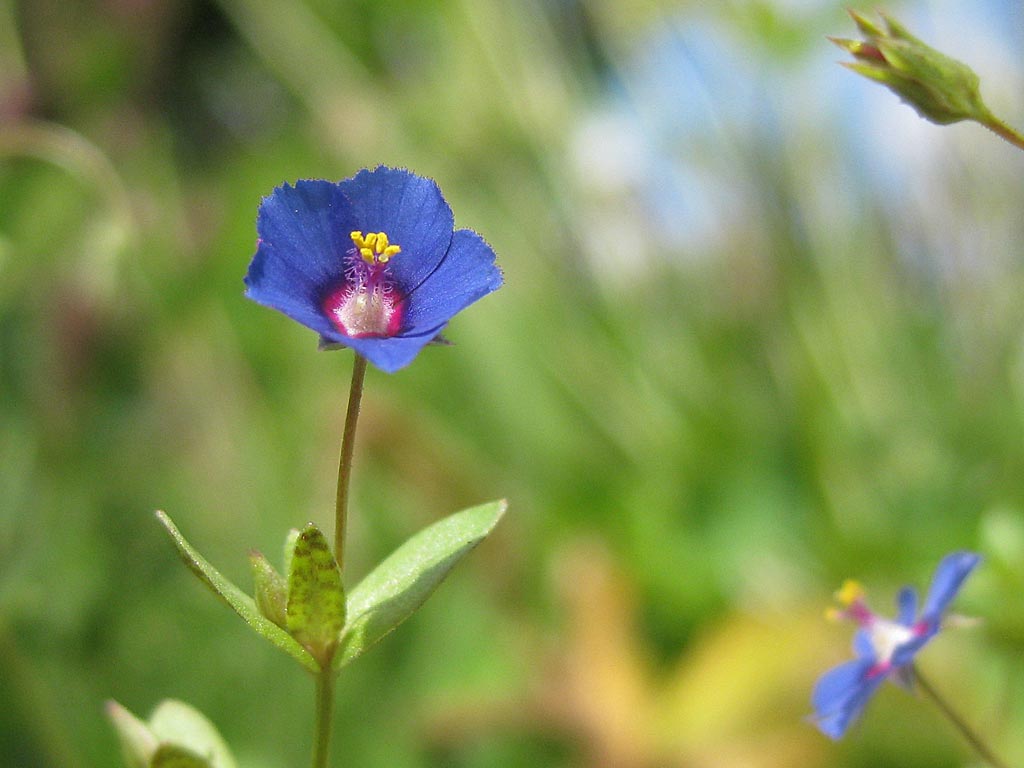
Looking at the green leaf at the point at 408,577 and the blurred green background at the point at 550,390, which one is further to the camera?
the blurred green background at the point at 550,390

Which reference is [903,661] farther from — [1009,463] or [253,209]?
[253,209]

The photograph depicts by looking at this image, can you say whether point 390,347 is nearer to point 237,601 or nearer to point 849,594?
point 237,601

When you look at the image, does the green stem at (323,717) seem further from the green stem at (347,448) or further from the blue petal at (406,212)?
the blue petal at (406,212)

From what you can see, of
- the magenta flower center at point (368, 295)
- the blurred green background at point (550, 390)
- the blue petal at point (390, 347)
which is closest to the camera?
the blue petal at point (390, 347)

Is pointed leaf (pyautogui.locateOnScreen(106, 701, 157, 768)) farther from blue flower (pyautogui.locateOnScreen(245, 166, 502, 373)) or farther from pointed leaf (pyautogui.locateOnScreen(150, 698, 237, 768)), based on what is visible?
blue flower (pyautogui.locateOnScreen(245, 166, 502, 373))

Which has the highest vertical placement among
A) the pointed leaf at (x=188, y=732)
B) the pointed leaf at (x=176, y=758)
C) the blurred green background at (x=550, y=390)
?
the blurred green background at (x=550, y=390)

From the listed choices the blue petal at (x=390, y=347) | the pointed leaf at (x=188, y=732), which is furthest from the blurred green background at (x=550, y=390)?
the blue petal at (x=390, y=347)

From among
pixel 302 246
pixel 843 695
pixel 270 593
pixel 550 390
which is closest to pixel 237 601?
pixel 270 593
